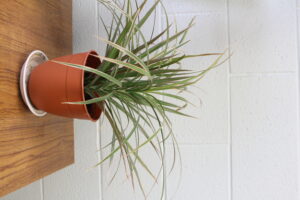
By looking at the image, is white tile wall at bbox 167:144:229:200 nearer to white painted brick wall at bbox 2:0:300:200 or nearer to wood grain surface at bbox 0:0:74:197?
white painted brick wall at bbox 2:0:300:200

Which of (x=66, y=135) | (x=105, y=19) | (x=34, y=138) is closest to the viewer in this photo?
(x=34, y=138)

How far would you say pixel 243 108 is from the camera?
118cm

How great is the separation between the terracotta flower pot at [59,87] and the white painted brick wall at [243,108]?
0.50 m

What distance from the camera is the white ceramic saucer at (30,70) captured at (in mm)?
836

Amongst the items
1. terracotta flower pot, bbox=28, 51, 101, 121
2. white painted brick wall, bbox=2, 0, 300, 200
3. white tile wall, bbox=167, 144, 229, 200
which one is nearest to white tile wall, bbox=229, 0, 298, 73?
white painted brick wall, bbox=2, 0, 300, 200

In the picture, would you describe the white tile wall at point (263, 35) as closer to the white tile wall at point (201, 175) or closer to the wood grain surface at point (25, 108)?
the white tile wall at point (201, 175)

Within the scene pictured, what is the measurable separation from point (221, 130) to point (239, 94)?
16cm

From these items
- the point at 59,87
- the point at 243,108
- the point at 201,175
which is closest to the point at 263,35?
the point at 243,108

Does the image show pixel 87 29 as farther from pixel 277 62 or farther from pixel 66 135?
pixel 277 62

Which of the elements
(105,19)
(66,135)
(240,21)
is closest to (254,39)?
(240,21)

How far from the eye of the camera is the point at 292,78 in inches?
45.4

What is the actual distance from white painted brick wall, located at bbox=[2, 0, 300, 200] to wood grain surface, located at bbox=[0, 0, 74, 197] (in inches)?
17.0

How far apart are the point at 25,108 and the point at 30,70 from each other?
0.37 ft

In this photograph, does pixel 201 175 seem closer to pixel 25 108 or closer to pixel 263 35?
pixel 263 35
